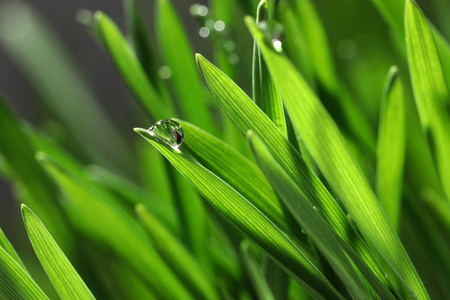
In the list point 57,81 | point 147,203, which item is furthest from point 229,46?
point 57,81

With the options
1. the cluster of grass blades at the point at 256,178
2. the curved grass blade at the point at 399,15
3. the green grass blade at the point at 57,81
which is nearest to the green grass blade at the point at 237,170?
the cluster of grass blades at the point at 256,178

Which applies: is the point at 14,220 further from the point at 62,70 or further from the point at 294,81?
the point at 294,81

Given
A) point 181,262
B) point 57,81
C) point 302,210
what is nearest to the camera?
point 302,210

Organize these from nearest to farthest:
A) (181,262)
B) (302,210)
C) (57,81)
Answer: (302,210), (181,262), (57,81)

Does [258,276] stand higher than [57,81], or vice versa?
[57,81]

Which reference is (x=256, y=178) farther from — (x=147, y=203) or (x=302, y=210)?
(x=147, y=203)

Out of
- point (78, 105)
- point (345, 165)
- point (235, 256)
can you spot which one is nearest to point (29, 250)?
point (78, 105)

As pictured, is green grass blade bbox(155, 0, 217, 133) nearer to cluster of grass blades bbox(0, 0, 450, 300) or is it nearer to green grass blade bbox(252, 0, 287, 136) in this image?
cluster of grass blades bbox(0, 0, 450, 300)
